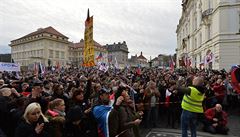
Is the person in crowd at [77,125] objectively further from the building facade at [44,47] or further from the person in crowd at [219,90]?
the building facade at [44,47]

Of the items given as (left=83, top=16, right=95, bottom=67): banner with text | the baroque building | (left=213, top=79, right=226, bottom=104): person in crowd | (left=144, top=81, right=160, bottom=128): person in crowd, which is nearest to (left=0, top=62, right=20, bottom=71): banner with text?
(left=83, top=16, right=95, bottom=67): banner with text

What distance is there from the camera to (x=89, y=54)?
1538 cm

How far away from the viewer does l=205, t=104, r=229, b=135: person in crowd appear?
35.5ft

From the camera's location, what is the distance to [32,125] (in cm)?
469

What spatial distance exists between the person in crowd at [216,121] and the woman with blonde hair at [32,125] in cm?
769

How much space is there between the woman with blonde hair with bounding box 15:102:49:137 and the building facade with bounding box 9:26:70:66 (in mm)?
111432

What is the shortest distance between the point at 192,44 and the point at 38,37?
7629cm

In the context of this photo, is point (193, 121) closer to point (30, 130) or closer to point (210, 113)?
point (210, 113)

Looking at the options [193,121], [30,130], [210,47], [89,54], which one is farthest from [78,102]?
[210,47]

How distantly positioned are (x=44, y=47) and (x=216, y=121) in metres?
112

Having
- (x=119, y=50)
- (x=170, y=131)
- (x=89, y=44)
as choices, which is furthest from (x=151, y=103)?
(x=119, y=50)

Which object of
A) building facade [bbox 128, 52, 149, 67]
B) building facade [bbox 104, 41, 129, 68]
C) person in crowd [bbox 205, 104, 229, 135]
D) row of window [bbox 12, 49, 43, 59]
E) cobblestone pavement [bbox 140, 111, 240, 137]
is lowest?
cobblestone pavement [bbox 140, 111, 240, 137]

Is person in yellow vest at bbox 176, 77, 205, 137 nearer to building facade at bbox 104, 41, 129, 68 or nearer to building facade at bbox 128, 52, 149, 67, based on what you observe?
building facade at bbox 128, 52, 149, 67

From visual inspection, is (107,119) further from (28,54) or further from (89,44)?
(28,54)
